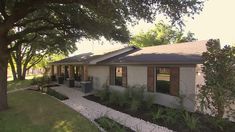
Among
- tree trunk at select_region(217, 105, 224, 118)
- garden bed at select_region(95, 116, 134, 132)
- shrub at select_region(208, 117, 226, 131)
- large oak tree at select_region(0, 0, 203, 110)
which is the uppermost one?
large oak tree at select_region(0, 0, 203, 110)

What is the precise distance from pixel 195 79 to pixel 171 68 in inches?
67.2

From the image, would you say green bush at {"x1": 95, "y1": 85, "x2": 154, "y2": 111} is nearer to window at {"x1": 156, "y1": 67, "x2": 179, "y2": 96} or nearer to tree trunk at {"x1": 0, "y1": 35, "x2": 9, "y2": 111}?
window at {"x1": 156, "y1": 67, "x2": 179, "y2": 96}

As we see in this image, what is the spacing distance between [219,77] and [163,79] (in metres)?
4.98

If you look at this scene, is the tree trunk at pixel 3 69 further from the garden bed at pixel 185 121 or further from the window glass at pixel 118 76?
the window glass at pixel 118 76

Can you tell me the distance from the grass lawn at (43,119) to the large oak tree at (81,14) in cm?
175

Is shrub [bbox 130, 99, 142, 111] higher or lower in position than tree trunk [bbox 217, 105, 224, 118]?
lower

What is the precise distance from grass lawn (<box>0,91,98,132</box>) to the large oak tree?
175 centimetres

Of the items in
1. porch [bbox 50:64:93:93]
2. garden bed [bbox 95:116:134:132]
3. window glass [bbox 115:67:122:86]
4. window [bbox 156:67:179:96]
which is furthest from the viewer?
porch [bbox 50:64:93:93]

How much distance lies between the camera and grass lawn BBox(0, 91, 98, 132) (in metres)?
9.08

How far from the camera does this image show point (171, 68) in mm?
12125

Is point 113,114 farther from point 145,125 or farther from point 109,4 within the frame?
point 109,4

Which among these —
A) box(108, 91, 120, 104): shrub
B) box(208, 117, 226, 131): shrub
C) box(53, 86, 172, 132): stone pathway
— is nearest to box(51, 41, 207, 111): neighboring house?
box(108, 91, 120, 104): shrub

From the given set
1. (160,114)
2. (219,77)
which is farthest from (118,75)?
(219,77)

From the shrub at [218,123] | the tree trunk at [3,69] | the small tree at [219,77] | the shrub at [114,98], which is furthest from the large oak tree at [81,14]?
the shrub at [218,123]
